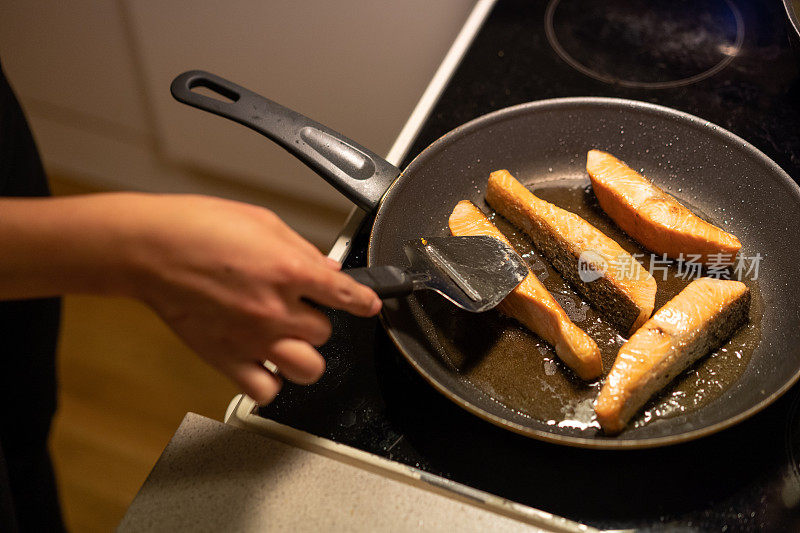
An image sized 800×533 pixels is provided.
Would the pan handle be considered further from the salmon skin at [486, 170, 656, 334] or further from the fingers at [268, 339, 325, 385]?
the salmon skin at [486, 170, 656, 334]

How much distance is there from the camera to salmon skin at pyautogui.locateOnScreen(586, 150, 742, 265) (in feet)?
3.30

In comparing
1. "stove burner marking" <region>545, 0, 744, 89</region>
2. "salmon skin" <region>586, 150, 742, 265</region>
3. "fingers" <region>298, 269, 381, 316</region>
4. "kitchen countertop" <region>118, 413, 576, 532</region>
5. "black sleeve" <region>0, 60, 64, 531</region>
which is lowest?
"black sleeve" <region>0, 60, 64, 531</region>

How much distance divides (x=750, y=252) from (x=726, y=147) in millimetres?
181

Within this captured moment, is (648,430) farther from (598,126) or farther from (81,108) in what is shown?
(81,108)

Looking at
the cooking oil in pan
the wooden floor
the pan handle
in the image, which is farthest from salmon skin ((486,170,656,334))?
the wooden floor

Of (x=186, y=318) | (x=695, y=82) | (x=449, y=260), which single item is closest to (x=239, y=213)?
(x=186, y=318)

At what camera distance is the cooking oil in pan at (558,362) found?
0.88m

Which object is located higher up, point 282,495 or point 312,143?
point 312,143

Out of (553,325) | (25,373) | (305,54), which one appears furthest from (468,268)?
(305,54)

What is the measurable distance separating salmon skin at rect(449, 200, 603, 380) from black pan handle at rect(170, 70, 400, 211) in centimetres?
26

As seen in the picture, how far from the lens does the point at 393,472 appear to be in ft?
2.73

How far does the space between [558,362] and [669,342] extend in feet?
0.48

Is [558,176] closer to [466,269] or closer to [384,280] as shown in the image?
Answer: [466,269]

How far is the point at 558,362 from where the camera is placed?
93 cm
